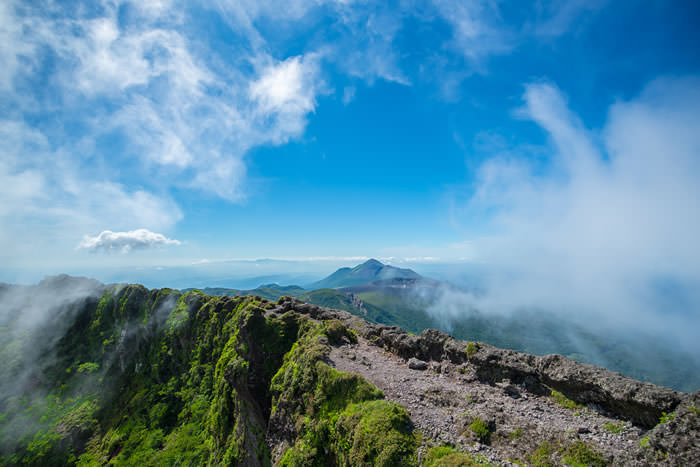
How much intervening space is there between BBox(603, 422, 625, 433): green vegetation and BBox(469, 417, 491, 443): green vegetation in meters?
6.18

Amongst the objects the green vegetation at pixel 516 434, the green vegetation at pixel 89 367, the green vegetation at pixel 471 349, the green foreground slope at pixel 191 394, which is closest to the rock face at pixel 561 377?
the green vegetation at pixel 471 349

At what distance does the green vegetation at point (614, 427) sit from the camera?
14.0 m

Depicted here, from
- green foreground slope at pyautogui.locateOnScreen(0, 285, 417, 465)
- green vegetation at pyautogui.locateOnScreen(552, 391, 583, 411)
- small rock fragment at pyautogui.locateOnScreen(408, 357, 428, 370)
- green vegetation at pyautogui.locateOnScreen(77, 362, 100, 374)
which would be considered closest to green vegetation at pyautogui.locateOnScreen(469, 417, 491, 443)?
green foreground slope at pyautogui.locateOnScreen(0, 285, 417, 465)

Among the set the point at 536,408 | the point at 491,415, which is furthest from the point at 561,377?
the point at 491,415

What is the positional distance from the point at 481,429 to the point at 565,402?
693 centimetres

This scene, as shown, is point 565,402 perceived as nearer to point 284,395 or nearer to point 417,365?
point 417,365

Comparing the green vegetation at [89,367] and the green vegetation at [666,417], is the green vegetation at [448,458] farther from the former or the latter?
the green vegetation at [89,367]

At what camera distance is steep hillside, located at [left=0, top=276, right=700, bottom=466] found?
14203 mm

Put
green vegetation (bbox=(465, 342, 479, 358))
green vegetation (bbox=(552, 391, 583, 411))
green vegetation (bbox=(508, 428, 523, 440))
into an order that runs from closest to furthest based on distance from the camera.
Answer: green vegetation (bbox=(508, 428, 523, 440)), green vegetation (bbox=(552, 391, 583, 411)), green vegetation (bbox=(465, 342, 479, 358))

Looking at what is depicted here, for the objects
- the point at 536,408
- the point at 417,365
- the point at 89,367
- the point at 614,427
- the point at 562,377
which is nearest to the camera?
the point at 614,427

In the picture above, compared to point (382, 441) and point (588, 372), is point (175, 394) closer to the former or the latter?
point (382, 441)

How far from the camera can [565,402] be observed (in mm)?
17188

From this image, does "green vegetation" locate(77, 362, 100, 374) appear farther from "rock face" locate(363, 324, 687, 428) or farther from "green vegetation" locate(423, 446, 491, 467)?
"green vegetation" locate(423, 446, 491, 467)

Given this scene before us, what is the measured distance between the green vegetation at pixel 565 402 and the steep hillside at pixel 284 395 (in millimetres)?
63
